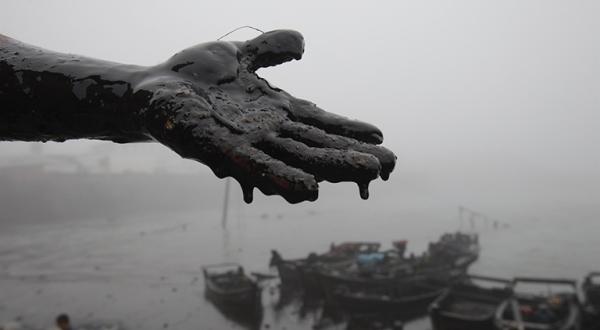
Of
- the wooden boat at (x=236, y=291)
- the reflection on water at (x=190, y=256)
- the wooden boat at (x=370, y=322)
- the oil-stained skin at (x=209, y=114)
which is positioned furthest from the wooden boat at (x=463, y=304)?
the oil-stained skin at (x=209, y=114)

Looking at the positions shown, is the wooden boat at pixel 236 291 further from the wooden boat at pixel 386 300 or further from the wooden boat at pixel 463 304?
the wooden boat at pixel 463 304

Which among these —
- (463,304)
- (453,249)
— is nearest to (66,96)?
(463,304)

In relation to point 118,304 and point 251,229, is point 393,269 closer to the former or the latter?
point 118,304

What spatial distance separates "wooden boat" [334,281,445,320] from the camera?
18917 millimetres

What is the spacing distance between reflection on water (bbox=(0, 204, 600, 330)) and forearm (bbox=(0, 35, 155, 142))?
68.5 feet

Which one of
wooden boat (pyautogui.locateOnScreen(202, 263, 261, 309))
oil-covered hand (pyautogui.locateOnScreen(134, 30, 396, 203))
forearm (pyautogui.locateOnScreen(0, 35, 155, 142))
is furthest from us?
wooden boat (pyautogui.locateOnScreen(202, 263, 261, 309))

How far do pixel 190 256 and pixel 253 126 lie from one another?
1938 inches

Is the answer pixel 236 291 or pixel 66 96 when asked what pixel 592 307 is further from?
pixel 66 96

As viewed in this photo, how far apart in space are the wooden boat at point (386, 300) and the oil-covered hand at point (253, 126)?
18.5m

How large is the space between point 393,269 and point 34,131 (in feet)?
68.1

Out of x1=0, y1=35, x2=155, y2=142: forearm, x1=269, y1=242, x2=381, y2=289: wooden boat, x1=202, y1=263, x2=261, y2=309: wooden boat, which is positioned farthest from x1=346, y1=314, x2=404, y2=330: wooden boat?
x1=0, y1=35, x2=155, y2=142: forearm

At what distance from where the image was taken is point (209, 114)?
66.8 inches

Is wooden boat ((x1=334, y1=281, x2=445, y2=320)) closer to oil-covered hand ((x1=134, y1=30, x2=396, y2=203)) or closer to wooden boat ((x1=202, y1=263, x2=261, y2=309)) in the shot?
wooden boat ((x1=202, y1=263, x2=261, y2=309))

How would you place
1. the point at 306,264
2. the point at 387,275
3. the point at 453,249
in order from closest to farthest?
the point at 387,275 → the point at 306,264 → the point at 453,249
